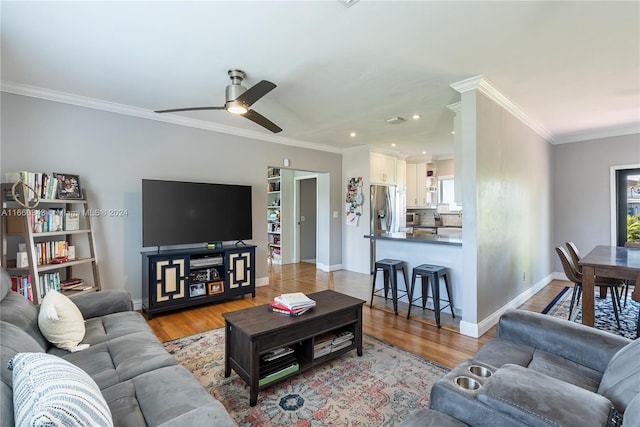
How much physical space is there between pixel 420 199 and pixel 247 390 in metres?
6.07

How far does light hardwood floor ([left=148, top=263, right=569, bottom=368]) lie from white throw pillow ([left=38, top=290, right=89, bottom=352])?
115 centimetres

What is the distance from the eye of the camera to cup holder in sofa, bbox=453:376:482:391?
1243 mm

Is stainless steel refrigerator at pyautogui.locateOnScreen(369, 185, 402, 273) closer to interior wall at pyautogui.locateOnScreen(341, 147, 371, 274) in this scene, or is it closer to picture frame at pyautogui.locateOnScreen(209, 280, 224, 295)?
interior wall at pyautogui.locateOnScreen(341, 147, 371, 274)

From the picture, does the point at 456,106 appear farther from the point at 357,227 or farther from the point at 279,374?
the point at 279,374

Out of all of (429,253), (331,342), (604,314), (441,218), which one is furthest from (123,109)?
(441,218)

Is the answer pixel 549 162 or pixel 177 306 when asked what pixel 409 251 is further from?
pixel 549 162

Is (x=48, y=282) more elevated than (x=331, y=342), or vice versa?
(x=48, y=282)

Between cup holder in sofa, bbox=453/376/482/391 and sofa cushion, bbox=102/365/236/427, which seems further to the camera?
cup holder in sofa, bbox=453/376/482/391

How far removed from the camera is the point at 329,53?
239cm

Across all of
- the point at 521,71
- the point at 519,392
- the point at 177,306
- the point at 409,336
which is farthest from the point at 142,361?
the point at 521,71

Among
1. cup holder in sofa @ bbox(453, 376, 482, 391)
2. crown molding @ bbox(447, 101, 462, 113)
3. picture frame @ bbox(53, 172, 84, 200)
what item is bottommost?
cup holder in sofa @ bbox(453, 376, 482, 391)

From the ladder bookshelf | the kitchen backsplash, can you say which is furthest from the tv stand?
the kitchen backsplash

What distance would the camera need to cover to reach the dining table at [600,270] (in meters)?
2.72

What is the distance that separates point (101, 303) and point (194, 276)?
4.64 ft
